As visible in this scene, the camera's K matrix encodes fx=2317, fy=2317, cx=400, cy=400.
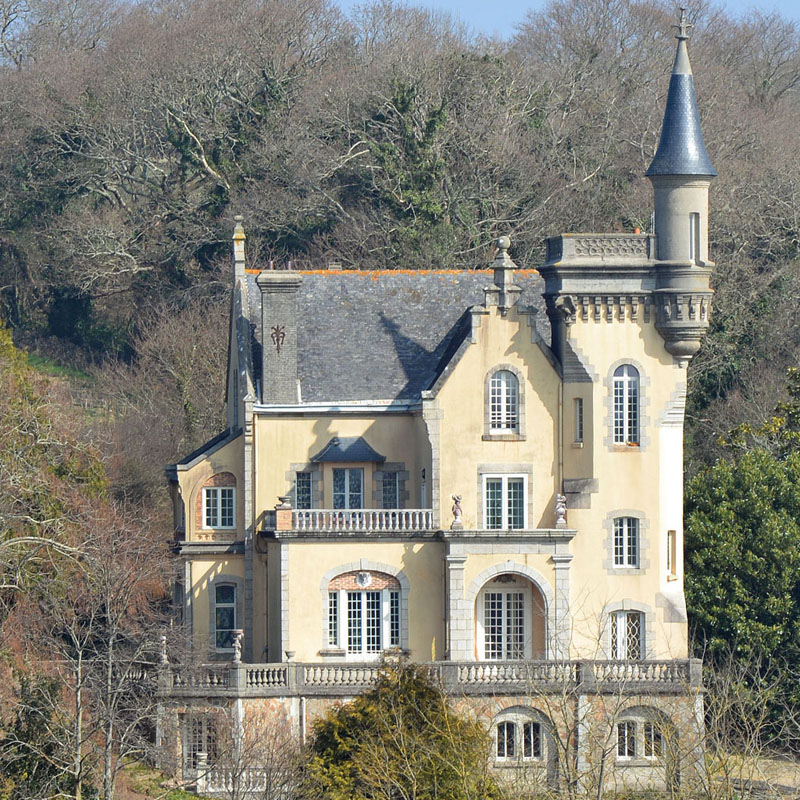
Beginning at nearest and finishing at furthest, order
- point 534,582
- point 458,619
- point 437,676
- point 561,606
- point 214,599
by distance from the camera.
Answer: point 437,676 → point 458,619 → point 561,606 → point 534,582 → point 214,599

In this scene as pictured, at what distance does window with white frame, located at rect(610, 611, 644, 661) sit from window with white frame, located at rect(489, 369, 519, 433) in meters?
5.23

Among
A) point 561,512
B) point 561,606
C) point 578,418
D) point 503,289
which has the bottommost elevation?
point 561,606

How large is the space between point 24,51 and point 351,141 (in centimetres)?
2043

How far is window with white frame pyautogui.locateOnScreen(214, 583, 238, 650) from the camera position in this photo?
5812 cm

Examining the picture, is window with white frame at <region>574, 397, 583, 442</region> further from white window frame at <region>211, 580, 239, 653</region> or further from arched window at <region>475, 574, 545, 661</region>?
white window frame at <region>211, 580, 239, 653</region>

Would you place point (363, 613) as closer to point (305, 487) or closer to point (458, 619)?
point (458, 619)

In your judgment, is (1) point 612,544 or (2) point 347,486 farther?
(2) point 347,486

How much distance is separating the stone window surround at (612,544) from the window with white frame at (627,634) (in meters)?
1.02

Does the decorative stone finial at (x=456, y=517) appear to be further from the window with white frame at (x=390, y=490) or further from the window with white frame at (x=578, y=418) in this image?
the window with white frame at (x=578, y=418)

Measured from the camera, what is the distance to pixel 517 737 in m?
53.5

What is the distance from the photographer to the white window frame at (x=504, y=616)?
5553 cm

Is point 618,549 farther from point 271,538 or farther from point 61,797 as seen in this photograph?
point 61,797

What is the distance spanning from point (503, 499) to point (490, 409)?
2.21 metres

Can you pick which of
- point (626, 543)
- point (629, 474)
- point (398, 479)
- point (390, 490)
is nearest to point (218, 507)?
point (390, 490)
